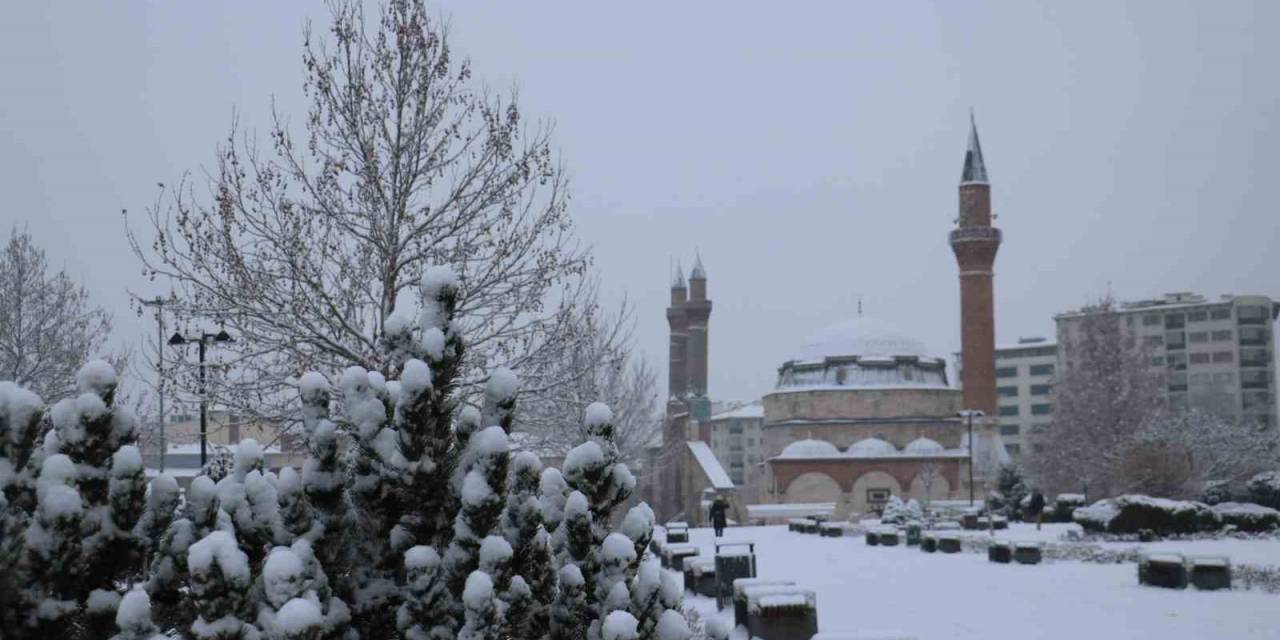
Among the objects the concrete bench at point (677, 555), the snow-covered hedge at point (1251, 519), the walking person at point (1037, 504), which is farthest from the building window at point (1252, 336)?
the concrete bench at point (677, 555)

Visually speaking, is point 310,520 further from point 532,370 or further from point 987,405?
point 987,405

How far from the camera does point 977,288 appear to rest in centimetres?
5562

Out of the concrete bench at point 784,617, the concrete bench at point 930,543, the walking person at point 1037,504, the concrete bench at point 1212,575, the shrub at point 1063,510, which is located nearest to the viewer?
the concrete bench at point 784,617

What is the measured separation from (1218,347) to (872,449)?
43.2 m

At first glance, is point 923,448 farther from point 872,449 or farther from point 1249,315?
point 1249,315

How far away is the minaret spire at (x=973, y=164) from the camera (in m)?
56.8

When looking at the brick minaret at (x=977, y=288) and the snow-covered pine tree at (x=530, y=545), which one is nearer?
the snow-covered pine tree at (x=530, y=545)

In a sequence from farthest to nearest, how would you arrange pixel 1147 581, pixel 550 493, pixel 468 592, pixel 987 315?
1. pixel 987 315
2. pixel 1147 581
3. pixel 550 493
4. pixel 468 592

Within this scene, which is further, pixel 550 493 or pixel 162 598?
pixel 550 493

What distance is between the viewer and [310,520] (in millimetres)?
5617

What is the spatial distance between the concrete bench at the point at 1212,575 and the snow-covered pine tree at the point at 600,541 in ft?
40.8

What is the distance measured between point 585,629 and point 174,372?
708 cm

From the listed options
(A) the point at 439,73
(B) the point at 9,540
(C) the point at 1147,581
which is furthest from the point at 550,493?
(C) the point at 1147,581

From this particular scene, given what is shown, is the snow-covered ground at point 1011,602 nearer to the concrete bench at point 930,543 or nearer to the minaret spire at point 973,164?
the concrete bench at point 930,543
